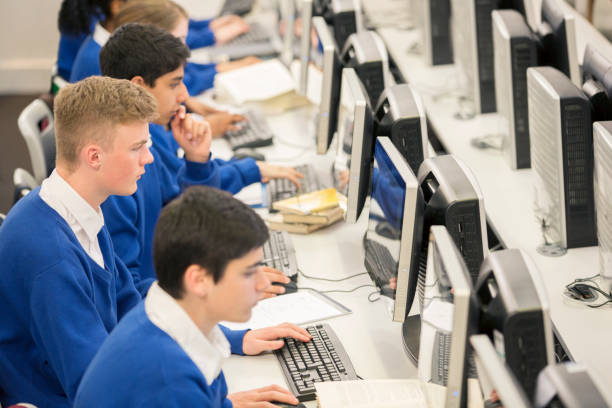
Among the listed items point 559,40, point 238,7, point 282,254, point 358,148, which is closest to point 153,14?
point 282,254

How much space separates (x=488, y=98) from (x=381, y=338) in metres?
1.48

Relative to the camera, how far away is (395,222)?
193 cm

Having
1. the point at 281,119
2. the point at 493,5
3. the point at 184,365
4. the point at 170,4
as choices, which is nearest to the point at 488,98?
the point at 493,5

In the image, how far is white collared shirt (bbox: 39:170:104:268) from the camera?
1.85 meters

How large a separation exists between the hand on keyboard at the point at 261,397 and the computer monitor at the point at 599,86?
1.15 meters

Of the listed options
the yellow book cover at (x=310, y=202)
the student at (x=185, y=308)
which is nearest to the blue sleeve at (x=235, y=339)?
the student at (x=185, y=308)

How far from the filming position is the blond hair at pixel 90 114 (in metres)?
1.86

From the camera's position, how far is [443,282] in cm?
157

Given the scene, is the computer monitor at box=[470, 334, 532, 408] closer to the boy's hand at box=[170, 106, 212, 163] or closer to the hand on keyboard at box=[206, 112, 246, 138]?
the boy's hand at box=[170, 106, 212, 163]

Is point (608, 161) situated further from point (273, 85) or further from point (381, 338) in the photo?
point (273, 85)

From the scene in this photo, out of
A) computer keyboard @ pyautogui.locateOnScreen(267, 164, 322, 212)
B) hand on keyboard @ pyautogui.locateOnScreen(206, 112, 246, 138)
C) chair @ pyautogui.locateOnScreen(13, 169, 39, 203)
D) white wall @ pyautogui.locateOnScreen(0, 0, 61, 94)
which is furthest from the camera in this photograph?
white wall @ pyautogui.locateOnScreen(0, 0, 61, 94)

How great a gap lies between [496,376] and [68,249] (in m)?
0.99

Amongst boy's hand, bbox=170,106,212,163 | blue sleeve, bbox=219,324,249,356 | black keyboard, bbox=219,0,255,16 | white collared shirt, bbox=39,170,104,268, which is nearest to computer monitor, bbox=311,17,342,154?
boy's hand, bbox=170,106,212,163

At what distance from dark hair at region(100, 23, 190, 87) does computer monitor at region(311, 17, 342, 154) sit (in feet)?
1.63
